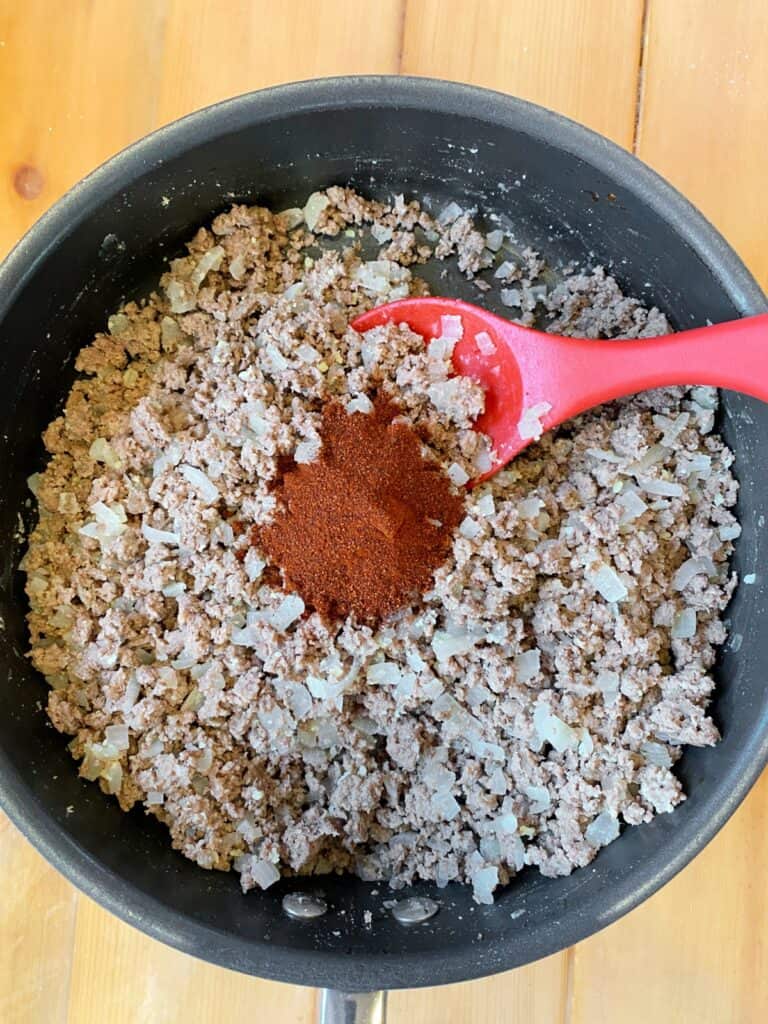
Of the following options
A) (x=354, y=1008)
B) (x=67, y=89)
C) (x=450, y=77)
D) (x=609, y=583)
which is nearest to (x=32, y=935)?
(x=354, y=1008)

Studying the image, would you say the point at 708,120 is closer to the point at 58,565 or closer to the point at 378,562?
the point at 378,562

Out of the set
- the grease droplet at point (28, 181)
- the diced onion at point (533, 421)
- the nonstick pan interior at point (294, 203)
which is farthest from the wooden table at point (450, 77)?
the diced onion at point (533, 421)

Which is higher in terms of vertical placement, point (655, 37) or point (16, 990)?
point (655, 37)

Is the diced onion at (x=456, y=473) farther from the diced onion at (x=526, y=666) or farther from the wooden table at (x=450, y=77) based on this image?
the wooden table at (x=450, y=77)

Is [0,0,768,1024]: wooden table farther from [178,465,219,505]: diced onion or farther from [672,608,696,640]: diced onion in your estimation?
[178,465,219,505]: diced onion

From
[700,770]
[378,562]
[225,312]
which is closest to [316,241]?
[225,312]

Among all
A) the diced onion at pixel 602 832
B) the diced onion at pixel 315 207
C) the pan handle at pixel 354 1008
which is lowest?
the pan handle at pixel 354 1008
